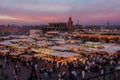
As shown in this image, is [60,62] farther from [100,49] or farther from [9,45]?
[9,45]

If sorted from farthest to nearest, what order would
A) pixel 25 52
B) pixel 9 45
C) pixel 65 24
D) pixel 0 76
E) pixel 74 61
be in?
1. pixel 65 24
2. pixel 9 45
3. pixel 25 52
4. pixel 74 61
5. pixel 0 76

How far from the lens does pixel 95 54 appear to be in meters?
19.8

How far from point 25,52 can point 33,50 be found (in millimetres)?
924

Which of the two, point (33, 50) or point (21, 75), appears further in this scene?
point (33, 50)

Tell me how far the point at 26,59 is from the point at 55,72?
4.29 m

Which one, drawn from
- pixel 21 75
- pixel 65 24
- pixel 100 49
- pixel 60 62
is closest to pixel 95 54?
pixel 100 49

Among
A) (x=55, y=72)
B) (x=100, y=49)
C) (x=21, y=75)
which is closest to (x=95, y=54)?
Answer: (x=100, y=49)

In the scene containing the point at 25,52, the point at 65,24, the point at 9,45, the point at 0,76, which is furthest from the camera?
the point at 65,24

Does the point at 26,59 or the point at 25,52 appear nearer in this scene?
the point at 26,59

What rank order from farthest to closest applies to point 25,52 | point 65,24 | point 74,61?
point 65,24 < point 25,52 < point 74,61

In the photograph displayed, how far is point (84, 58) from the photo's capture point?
18094 mm

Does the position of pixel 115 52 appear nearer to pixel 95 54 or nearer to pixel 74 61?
pixel 95 54

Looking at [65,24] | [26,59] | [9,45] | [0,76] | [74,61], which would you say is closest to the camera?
[0,76]

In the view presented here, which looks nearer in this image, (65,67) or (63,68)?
(63,68)
